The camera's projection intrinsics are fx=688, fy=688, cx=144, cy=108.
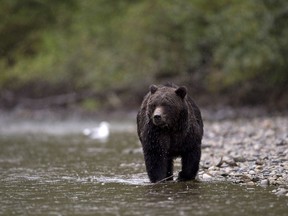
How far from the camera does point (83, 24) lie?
34438 mm

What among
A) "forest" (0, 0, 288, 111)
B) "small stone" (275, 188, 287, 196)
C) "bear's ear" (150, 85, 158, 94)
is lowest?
"small stone" (275, 188, 287, 196)

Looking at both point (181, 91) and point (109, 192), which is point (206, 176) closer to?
point (181, 91)

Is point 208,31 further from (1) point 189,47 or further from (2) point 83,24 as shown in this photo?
(2) point 83,24

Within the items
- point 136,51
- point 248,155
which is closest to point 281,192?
point 248,155

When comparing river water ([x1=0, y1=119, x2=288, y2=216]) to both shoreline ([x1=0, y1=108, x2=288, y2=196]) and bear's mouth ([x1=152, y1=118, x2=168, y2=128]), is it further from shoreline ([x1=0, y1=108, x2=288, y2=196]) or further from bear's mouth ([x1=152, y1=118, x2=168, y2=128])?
bear's mouth ([x1=152, y1=118, x2=168, y2=128])

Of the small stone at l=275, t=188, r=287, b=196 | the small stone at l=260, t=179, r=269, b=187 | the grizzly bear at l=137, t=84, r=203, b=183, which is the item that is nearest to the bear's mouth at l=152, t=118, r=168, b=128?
the grizzly bear at l=137, t=84, r=203, b=183

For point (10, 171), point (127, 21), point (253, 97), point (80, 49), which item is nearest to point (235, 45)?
point (253, 97)

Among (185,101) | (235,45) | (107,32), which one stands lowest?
(185,101)

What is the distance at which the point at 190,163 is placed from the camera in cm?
857

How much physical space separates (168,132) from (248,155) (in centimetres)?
277

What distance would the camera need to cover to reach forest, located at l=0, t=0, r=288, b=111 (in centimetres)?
2294

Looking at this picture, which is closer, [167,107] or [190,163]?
[167,107]

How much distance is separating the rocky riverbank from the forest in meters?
6.12

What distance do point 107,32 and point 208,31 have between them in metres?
7.54
